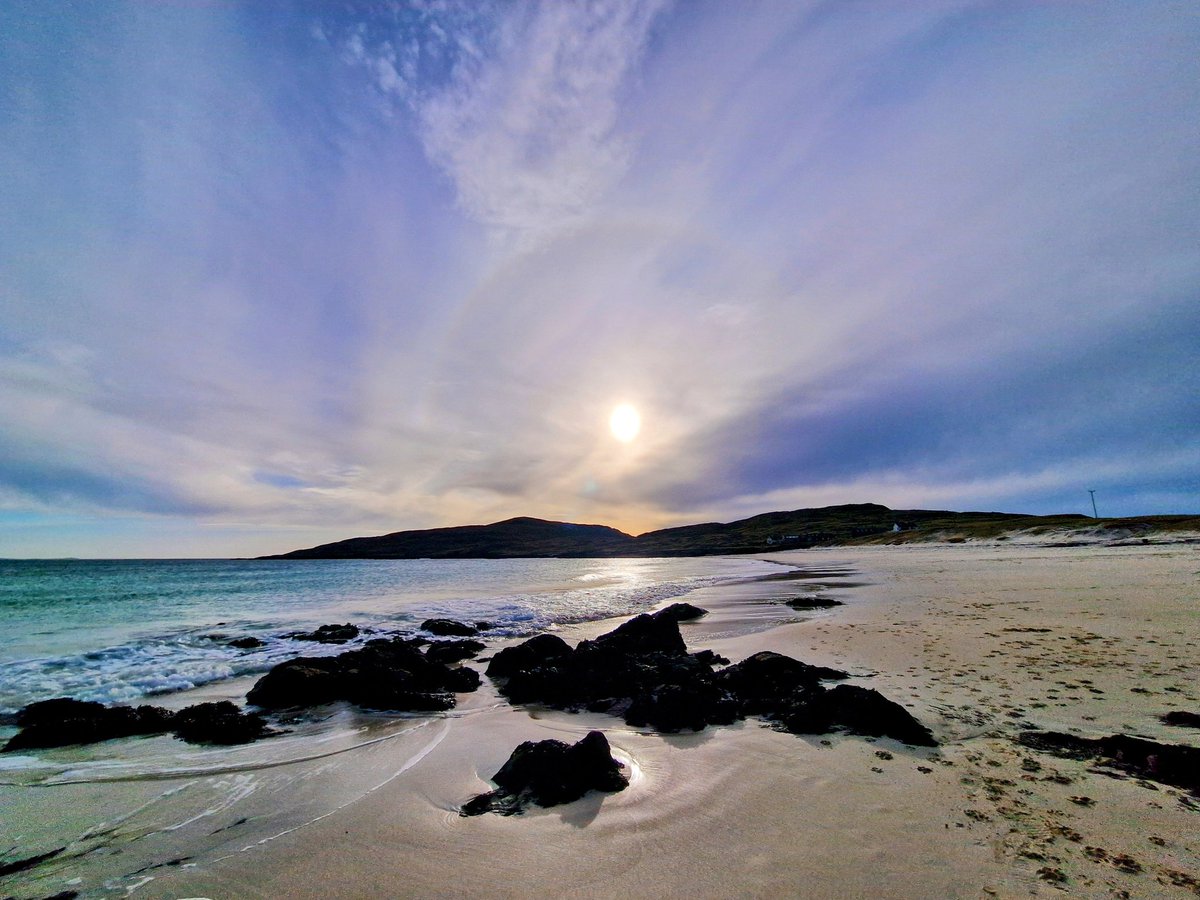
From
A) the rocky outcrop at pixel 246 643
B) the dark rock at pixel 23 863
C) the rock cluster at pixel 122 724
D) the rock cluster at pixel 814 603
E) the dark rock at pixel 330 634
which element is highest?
the rock cluster at pixel 122 724

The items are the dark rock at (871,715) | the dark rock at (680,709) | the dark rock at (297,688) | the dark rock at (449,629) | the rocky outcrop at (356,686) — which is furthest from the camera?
the dark rock at (449,629)

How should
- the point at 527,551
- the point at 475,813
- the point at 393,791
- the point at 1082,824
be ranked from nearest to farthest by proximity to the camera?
the point at 1082,824, the point at 475,813, the point at 393,791, the point at 527,551

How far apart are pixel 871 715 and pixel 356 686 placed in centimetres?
979

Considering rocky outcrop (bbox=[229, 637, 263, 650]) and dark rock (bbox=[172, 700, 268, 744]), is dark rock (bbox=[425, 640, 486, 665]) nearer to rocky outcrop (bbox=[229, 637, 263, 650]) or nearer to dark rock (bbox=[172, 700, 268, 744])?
dark rock (bbox=[172, 700, 268, 744])

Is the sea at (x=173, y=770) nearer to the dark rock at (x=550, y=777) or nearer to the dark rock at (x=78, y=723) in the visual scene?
the dark rock at (x=78, y=723)

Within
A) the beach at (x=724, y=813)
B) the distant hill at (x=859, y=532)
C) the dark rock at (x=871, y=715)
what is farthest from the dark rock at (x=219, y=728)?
the distant hill at (x=859, y=532)

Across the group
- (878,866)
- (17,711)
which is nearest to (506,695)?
(878,866)

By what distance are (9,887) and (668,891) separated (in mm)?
5964

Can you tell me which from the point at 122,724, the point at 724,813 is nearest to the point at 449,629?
the point at 122,724

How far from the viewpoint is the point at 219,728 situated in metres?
8.37

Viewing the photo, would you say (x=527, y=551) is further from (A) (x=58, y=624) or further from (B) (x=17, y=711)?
(B) (x=17, y=711)

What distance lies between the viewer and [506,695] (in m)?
10.8

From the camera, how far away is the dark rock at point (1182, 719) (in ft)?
21.1

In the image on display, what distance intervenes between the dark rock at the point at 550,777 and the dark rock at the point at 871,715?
352 cm
